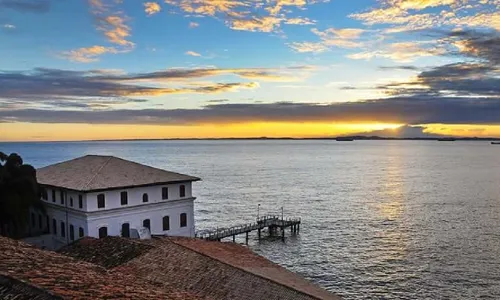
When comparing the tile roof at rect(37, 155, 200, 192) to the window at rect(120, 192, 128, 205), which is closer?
the tile roof at rect(37, 155, 200, 192)

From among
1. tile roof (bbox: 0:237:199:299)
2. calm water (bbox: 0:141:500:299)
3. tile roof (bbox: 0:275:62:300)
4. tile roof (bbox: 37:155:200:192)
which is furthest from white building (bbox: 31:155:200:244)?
tile roof (bbox: 0:275:62:300)

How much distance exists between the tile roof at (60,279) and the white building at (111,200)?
103ft

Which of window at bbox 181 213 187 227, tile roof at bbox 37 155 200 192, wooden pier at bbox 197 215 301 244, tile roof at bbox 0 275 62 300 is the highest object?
tile roof at bbox 0 275 62 300

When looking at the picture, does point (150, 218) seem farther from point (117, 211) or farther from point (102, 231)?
point (102, 231)

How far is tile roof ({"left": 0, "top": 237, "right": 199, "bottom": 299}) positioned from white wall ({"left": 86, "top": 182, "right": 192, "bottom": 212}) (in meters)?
31.1

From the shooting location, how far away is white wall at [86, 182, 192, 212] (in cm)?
4578

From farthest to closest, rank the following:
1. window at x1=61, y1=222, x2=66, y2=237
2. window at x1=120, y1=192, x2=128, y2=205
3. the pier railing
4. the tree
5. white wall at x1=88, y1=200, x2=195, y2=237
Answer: the pier railing
window at x1=61, y1=222, x2=66, y2=237
window at x1=120, y1=192, x2=128, y2=205
white wall at x1=88, y1=200, x2=195, y2=237
the tree

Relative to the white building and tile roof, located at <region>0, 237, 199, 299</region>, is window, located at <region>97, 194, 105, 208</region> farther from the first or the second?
tile roof, located at <region>0, 237, 199, 299</region>

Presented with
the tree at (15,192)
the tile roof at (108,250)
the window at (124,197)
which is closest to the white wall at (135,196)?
the window at (124,197)

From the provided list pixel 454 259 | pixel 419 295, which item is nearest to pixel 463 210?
pixel 454 259

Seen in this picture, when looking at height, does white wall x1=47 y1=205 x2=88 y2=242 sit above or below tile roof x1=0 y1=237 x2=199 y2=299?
below

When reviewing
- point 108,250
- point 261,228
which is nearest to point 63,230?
point 108,250

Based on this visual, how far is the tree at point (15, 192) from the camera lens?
43562mm

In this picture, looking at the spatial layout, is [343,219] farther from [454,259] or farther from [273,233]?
[454,259]
